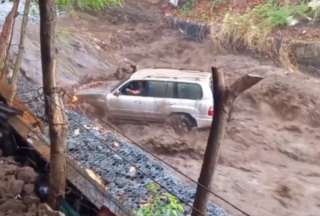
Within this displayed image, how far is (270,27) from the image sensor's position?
18.7 meters

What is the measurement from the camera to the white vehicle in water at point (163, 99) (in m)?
13.5

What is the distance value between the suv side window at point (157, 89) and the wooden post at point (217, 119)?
8.28 m

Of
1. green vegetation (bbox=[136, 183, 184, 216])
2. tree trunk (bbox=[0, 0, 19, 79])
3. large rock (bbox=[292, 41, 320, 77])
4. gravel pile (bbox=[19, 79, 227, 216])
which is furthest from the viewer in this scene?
large rock (bbox=[292, 41, 320, 77])

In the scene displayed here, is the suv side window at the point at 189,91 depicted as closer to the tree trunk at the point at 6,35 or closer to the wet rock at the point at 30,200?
the tree trunk at the point at 6,35

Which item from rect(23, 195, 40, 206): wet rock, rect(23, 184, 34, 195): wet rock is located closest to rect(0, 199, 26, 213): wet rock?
rect(23, 195, 40, 206): wet rock

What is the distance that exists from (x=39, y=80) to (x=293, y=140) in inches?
257

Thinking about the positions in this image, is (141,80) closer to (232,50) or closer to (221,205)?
(221,205)

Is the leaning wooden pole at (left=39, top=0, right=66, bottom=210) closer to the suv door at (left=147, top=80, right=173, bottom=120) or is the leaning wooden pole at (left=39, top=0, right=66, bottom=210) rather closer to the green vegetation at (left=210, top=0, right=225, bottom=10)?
the suv door at (left=147, top=80, right=173, bottom=120)

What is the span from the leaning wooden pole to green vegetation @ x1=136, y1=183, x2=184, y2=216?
4.33ft

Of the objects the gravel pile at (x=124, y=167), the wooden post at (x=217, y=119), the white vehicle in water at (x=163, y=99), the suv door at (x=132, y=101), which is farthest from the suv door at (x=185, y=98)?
the wooden post at (x=217, y=119)

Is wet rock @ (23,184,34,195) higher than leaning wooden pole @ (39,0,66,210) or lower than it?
lower

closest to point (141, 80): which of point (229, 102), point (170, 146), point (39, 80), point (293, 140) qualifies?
point (170, 146)

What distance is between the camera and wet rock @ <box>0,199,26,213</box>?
20.8ft

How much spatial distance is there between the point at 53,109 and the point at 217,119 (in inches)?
85.0
